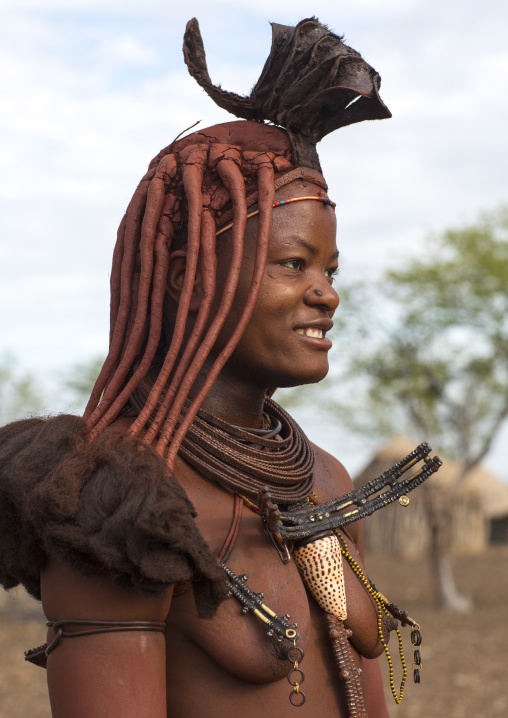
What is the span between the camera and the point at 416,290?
49.3 feet

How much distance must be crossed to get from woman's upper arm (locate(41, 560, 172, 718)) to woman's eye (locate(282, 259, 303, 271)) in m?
0.95

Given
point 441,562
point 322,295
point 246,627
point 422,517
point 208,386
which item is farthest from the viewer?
point 422,517

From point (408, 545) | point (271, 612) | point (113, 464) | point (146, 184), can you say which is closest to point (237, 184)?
point (146, 184)

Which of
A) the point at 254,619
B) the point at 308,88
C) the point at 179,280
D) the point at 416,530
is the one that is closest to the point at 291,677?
the point at 254,619

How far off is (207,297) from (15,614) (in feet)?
44.5

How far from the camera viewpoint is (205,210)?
246cm

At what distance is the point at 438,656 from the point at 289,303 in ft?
35.9

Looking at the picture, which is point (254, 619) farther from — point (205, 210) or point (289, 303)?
point (205, 210)

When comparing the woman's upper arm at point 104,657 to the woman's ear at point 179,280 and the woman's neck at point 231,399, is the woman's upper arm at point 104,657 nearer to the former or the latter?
the woman's neck at point 231,399

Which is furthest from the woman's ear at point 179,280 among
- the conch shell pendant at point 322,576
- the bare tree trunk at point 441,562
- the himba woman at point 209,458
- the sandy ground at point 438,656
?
the bare tree trunk at point 441,562

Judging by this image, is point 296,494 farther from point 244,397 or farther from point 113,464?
point 113,464

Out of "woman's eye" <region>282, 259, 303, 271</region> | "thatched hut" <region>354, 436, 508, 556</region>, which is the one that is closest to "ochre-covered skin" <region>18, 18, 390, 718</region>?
"woman's eye" <region>282, 259, 303, 271</region>

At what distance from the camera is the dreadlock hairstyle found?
7.79 ft

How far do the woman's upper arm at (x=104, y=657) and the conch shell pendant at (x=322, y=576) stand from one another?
1.61ft
